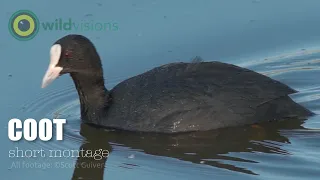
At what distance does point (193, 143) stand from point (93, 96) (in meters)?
1.26

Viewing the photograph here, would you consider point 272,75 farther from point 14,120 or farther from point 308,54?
point 14,120

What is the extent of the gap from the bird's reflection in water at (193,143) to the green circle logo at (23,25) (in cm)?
204

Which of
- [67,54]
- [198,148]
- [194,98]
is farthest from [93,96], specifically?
[198,148]

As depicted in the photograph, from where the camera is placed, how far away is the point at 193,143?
9242mm

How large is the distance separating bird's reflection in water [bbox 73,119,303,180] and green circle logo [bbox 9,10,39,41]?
2.04 meters

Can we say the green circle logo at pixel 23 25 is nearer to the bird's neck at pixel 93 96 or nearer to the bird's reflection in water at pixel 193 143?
the bird's neck at pixel 93 96

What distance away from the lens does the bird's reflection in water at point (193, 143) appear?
29.2 feet

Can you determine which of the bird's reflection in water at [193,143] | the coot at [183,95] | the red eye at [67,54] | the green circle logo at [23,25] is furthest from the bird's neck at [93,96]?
the green circle logo at [23,25]

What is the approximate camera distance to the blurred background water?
8.70 meters

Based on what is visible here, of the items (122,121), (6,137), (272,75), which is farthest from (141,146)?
(272,75)

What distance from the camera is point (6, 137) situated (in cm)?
948

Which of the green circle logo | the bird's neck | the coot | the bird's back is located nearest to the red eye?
the coot

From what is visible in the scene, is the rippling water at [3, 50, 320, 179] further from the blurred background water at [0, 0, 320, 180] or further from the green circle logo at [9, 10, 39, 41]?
the green circle logo at [9, 10, 39, 41]

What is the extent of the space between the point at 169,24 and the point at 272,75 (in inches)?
61.5
